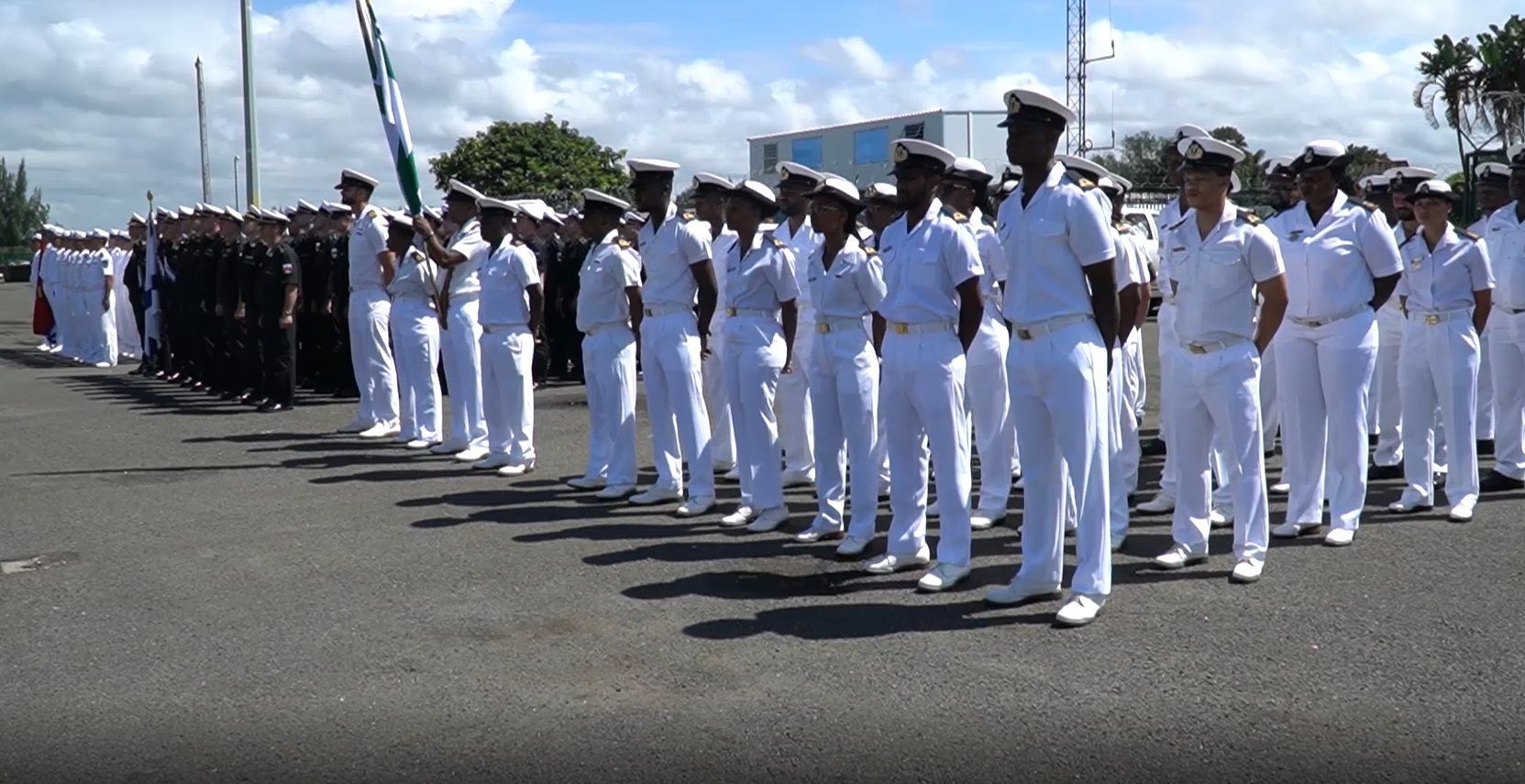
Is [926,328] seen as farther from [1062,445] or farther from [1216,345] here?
[1216,345]

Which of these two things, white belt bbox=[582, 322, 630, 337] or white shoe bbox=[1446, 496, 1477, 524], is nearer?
white shoe bbox=[1446, 496, 1477, 524]

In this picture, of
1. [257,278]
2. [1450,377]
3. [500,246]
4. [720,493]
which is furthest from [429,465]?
[1450,377]

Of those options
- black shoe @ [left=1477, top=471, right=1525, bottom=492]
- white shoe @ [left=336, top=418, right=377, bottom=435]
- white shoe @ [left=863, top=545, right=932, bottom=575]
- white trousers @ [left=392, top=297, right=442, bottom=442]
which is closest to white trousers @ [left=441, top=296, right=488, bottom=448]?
white trousers @ [left=392, top=297, right=442, bottom=442]

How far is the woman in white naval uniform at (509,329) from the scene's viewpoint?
36.5 ft

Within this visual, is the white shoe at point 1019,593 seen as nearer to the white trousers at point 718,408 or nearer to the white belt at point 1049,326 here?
the white belt at point 1049,326

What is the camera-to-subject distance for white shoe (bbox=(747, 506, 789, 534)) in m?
8.73

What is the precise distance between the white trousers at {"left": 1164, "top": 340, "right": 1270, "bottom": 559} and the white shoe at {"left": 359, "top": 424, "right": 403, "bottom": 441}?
25.9 feet

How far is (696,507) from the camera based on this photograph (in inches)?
367

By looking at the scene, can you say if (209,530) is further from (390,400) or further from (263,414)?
(263,414)

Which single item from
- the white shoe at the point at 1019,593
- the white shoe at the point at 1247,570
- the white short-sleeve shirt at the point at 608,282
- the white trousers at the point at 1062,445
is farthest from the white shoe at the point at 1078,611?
the white short-sleeve shirt at the point at 608,282

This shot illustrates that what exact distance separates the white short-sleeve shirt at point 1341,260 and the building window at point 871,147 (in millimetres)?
35738

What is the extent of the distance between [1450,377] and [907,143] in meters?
4.12

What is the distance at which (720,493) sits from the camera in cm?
1034

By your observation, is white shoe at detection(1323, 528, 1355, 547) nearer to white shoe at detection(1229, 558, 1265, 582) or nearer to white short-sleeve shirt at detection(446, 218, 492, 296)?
white shoe at detection(1229, 558, 1265, 582)
